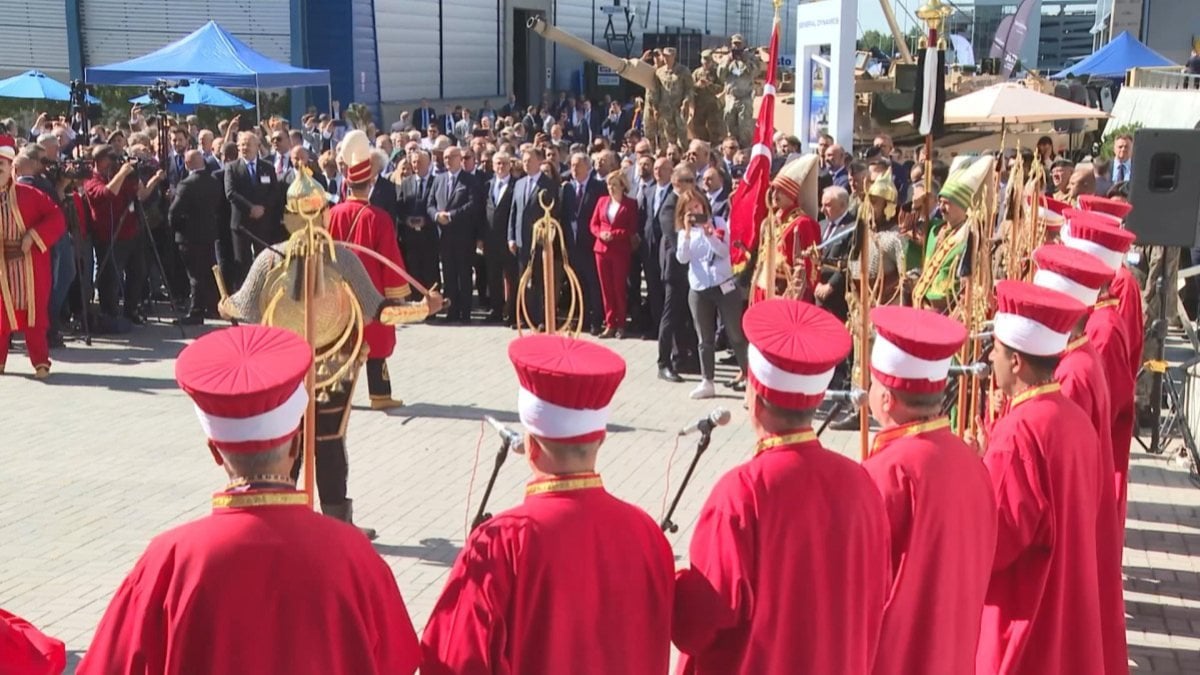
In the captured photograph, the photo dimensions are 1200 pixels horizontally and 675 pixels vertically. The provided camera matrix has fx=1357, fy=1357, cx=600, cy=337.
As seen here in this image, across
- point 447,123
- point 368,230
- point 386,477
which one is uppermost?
point 447,123

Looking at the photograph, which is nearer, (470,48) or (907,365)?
(907,365)

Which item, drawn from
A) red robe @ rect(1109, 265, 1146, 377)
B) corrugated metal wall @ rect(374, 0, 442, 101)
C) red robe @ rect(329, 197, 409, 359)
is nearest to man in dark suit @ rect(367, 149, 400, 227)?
red robe @ rect(329, 197, 409, 359)

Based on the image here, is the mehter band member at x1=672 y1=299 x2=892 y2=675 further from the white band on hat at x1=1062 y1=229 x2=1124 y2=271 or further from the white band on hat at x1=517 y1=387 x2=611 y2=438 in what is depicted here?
the white band on hat at x1=1062 y1=229 x2=1124 y2=271

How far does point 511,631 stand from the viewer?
3303 mm

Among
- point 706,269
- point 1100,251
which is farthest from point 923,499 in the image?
point 706,269

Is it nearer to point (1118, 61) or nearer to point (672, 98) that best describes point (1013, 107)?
point (672, 98)

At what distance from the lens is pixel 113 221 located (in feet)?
46.4

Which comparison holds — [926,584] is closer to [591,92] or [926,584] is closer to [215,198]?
[215,198]

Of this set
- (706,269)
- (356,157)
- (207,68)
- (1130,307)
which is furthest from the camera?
(207,68)

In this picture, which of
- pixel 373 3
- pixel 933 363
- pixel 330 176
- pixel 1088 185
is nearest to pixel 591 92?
pixel 373 3

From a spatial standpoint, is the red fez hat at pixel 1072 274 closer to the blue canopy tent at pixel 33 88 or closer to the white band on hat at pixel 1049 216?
the white band on hat at pixel 1049 216

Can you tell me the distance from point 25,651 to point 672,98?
22.1m

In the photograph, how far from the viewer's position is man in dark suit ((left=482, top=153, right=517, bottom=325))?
48.4ft

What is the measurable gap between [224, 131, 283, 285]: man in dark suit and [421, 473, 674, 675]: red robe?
38.6 ft
